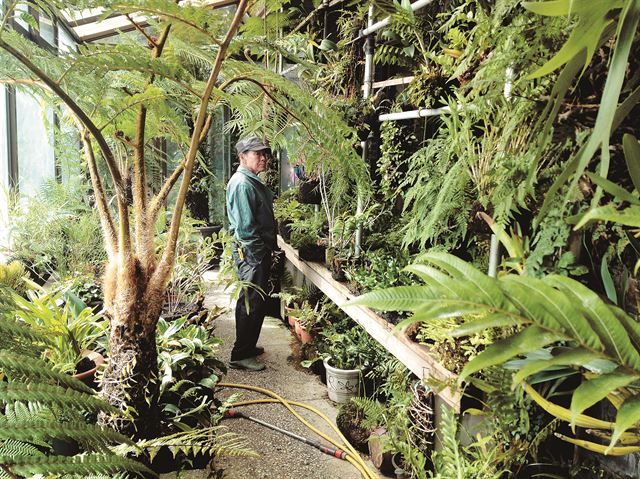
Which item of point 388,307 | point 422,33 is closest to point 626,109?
point 388,307

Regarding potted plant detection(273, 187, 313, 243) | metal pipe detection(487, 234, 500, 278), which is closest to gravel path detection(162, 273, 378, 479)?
potted plant detection(273, 187, 313, 243)

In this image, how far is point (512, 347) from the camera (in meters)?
0.63

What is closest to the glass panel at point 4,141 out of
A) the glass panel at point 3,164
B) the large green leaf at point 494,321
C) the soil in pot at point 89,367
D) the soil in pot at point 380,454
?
the glass panel at point 3,164

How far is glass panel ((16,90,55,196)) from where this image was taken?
3.77m

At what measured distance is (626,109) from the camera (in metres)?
0.71

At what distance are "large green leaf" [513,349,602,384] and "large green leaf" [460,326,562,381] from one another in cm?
2

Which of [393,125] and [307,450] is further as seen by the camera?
[393,125]

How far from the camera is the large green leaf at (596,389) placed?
58cm

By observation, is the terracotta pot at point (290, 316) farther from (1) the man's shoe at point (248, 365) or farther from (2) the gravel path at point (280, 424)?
(1) the man's shoe at point (248, 365)

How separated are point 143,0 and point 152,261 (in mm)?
713

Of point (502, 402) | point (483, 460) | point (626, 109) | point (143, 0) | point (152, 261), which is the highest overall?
point (143, 0)

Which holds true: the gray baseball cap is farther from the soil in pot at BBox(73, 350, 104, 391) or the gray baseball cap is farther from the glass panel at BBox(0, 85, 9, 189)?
the soil in pot at BBox(73, 350, 104, 391)

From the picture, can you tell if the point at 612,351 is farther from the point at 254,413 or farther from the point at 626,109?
the point at 254,413

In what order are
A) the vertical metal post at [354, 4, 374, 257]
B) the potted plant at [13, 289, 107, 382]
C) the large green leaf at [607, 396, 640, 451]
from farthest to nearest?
the vertical metal post at [354, 4, 374, 257] < the potted plant at [13, 289, 107, 382] < the large green leaf at [607, 396, 640, 451]
